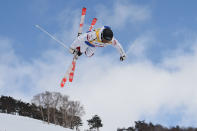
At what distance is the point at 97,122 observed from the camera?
4600cm

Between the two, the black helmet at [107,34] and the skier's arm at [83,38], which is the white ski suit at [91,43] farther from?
the black helmet at [107,34]

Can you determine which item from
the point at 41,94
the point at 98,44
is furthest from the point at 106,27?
the point at 41,94

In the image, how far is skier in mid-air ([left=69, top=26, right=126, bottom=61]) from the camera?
7.21 meters

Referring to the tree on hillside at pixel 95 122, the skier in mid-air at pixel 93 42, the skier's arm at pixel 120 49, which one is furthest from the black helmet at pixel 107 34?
the tree on hillside at pixel 95 122

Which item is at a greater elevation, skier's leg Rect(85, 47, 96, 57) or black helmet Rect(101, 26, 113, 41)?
black helmet Rect(101, 26, 113, 41)

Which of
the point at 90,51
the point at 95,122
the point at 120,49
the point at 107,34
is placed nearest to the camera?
the point at 107,34

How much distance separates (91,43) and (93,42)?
16 cm

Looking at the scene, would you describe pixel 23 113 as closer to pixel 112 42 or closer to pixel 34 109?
pixel 34 109

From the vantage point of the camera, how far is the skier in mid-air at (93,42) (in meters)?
7.21

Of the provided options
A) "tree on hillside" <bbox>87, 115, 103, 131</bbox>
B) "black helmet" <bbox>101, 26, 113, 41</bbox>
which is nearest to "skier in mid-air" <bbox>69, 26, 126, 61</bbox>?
"black helmet" <bbox>101, 26, 113, 41</bbox>

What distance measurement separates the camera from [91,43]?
7.82m

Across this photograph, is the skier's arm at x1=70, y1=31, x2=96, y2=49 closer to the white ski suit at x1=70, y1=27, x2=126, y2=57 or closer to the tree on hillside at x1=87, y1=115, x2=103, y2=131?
the white ski suit at x1=70, y1=27, x2=126, y2=57

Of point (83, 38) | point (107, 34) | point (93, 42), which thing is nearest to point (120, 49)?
point (93, 42)

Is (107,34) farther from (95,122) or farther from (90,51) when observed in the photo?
(95,122)
